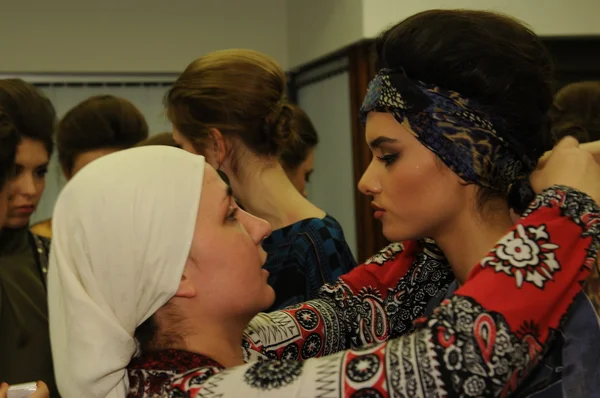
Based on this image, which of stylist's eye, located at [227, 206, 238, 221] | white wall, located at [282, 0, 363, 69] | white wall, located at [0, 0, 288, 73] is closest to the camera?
stylist's eye, located at [227, 206, 238, 221]

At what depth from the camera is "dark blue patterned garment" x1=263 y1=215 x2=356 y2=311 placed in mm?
1728

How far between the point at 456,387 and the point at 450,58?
515mm

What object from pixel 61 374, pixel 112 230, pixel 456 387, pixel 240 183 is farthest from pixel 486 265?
pixel 240 183

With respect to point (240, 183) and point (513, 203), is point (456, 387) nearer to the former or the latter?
point (513, 203)

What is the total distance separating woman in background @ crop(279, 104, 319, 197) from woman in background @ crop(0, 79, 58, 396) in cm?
84

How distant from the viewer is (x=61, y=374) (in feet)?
3.79

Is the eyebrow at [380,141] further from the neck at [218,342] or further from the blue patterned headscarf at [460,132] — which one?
the neck at [218,342]

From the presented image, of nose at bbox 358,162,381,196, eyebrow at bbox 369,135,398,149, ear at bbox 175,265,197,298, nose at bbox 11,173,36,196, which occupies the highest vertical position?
eyebrow at bbox 369,135,398,149

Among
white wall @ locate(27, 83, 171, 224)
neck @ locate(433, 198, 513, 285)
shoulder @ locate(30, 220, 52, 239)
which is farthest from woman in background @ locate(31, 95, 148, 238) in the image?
white wall @ locate(27, 83, 171, 224)

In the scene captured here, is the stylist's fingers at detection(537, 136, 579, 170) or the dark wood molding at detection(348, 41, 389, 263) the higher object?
the stylist's fingers at detection(537, 136, 579, 170)

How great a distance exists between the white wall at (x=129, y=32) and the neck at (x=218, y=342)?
3.05 metres

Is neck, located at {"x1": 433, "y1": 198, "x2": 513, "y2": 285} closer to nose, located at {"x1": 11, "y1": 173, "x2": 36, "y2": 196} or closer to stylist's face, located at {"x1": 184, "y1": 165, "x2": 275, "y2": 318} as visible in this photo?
stylist's face, located at {"x1": 184, "y1": 165, "x2": 275, "y2": 318}

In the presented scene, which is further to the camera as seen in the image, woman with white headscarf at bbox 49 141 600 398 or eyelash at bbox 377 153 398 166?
eyelash at bbox 377 153 398 166

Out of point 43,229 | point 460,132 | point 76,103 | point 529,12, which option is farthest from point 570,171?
point 76,103
